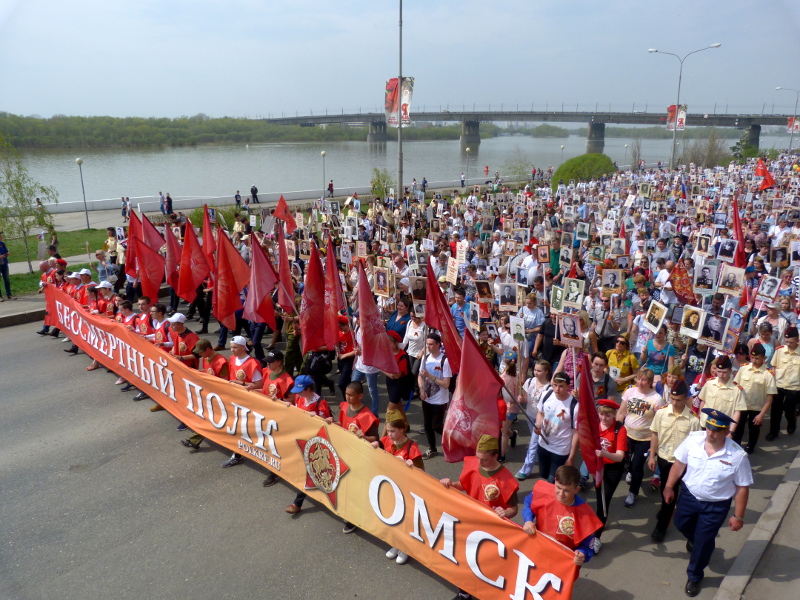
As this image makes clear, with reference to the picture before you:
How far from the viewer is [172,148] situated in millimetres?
88312

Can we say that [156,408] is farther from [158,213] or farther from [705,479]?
[158,213]

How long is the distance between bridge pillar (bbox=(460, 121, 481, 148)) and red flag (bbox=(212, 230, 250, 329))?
304 feet

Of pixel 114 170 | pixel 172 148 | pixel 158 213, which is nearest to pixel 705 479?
pixel 158 213

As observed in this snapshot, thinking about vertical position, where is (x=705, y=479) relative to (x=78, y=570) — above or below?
above

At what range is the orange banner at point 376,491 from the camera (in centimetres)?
404

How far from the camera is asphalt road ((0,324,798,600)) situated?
4.80 m

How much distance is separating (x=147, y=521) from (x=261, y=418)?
4.68 feet

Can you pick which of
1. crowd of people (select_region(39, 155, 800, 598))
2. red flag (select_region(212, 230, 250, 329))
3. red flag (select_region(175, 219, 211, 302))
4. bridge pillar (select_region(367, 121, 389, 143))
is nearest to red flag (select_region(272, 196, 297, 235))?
crowd of people (select_region(39, 155, 800, 598))

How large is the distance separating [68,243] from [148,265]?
44.5 ft

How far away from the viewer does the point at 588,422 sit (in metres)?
4.87

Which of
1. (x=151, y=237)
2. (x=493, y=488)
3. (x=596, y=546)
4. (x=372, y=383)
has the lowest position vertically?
(x=596, y=546)

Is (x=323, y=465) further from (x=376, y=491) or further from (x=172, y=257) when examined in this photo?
(x=172, y=257)

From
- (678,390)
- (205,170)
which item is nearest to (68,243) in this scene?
(678,390)

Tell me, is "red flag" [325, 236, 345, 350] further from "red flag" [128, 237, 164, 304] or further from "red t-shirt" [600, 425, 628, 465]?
"red flag" [128, 237, 164, 304]
